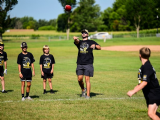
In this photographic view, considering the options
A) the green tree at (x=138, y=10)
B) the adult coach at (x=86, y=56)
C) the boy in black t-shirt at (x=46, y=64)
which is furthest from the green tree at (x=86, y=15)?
the adult coach at (x=86, y=56)

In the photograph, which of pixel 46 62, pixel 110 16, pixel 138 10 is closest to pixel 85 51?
pixel 46 62

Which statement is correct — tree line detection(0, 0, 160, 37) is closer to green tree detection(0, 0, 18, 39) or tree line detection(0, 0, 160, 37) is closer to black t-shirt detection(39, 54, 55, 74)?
green tree detection(0, 0, 18, 39)

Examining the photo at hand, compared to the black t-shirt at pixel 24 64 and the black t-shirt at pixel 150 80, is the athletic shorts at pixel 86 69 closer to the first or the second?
the black t-shirt at pixel 24 64

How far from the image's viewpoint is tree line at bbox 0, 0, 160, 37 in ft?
282

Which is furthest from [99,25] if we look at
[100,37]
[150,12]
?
[100,37]

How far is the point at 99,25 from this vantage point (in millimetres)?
128625

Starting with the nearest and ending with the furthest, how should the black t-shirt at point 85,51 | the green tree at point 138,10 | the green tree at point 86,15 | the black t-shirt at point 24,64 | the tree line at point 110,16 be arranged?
the black t-shirt at point 24,64, the black t-shirt at point 85,51, the tree line at point 110,16, the green tree at point 138,10, the green tree at point 86,15

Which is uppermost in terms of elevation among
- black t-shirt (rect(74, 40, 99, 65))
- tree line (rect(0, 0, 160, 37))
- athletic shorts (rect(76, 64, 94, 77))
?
tree line (rect(0, 0, 160, 37))

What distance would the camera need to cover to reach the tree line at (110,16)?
86.0 metres

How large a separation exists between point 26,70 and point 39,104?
5.19 ft

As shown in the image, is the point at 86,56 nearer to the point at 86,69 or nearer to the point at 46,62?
the point at 86,69

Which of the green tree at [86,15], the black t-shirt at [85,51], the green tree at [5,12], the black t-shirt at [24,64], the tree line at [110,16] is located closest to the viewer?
the black t-shirt at [24,64]

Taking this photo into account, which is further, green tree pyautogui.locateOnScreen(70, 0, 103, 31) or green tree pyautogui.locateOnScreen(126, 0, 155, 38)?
green tree pyautogui.locateOnScreen(70, 0, 103, 31)

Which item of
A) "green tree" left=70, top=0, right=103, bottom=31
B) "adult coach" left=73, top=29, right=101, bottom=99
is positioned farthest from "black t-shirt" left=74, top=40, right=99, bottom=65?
"green tree" left=70, top=0, right=103, bottom=31
